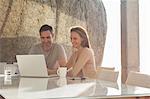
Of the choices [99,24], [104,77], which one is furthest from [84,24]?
[104,77]

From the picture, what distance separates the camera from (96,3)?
→ 382cm

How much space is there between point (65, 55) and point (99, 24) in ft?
2.36

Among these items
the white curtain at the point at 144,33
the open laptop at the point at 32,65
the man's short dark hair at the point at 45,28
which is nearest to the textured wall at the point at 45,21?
the man's short dark hair at the point at 45,28

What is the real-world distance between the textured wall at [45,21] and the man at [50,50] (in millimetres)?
73

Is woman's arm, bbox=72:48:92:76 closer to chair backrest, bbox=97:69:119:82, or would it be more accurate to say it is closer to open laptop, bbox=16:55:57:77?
chair backrest, bbox=97:69:119:82

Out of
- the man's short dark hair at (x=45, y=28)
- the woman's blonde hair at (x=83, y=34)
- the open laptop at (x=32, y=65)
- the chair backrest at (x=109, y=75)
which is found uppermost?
the man's short dark hair at (x=45, y=28)

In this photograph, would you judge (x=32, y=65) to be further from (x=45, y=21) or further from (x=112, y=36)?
(x=112, y=36)

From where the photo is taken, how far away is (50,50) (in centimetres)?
351

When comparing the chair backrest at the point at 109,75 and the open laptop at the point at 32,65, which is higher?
the open laptop at the point at 32,65

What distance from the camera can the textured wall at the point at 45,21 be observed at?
343 cm

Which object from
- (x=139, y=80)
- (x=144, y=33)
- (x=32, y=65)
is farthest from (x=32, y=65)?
(x=144, y=33)

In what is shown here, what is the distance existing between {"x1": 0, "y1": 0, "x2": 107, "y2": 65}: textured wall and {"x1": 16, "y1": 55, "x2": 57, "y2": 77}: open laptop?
998 mm

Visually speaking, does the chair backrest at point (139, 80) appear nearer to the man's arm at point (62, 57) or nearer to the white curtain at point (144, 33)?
the man's arm at point (62, 57)

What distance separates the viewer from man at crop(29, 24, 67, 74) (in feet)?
11.4
